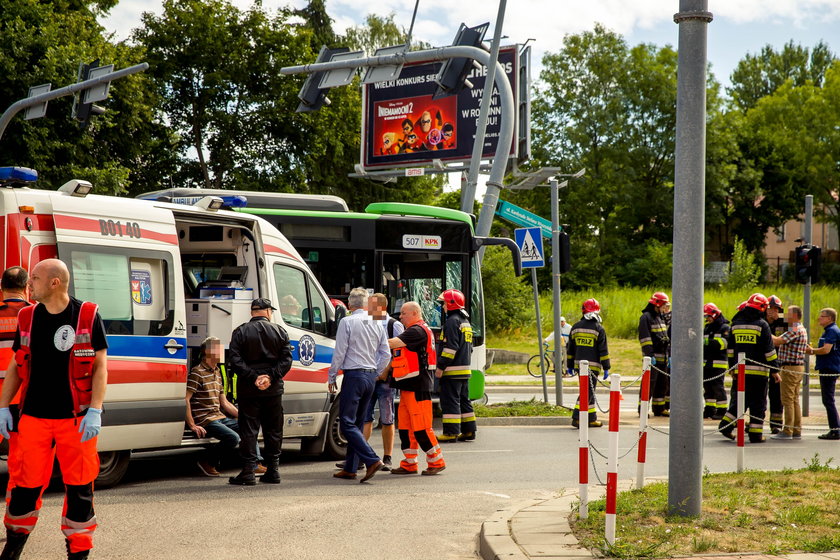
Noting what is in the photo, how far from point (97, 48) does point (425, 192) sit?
65.9ft

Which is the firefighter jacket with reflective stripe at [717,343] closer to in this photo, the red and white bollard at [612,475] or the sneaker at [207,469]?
the sneaker at [207,469]

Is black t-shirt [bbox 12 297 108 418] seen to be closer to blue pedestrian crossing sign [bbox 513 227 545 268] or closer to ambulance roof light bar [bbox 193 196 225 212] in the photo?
ambulance roof light bar [bbox 193 196 225 212]

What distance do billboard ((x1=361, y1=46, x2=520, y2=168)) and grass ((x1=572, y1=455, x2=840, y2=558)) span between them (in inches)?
895

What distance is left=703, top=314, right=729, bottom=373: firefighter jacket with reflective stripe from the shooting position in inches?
593

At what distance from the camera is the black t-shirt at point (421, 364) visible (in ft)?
33.2

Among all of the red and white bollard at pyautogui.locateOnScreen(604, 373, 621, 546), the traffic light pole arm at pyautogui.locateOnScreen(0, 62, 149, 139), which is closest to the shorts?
the red and white bollard at pyautogui.locateOnScreen(604, 373, 621, 546)

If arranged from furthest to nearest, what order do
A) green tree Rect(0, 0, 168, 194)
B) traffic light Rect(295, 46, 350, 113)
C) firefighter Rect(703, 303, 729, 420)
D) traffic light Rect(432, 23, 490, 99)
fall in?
green tree Rect(0, 0, 168, 194)
traffic light Rect(295, 46, 350, 113)
traffic light Rect(432, 23, 490, 99)
firefighter Rect(703, 303, 729, 420)

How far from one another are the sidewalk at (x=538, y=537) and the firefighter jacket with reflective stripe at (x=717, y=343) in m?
7.61

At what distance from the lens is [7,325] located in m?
7.76

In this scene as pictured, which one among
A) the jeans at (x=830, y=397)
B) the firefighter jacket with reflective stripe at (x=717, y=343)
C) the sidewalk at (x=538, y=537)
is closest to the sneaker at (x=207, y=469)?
the sidewalk at (x=538, y=537)

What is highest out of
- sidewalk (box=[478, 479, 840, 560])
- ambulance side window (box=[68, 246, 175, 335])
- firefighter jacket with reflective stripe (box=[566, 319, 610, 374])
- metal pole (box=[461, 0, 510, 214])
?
metal pole (box=[461, 0, 510, 214])

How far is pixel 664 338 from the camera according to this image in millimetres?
16141

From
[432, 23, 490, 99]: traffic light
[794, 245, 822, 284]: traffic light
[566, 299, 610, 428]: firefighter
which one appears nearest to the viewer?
[566, 299, 610, 428]: firefighter

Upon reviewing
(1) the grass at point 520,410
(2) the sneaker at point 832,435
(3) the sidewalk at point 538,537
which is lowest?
(2) the sneaker at point 832,435
